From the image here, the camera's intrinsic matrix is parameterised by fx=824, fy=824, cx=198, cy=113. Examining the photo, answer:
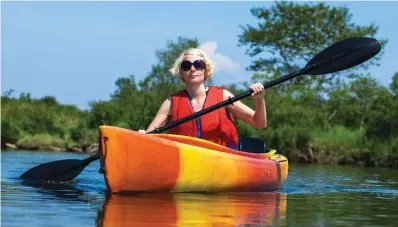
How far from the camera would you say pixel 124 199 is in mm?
5777

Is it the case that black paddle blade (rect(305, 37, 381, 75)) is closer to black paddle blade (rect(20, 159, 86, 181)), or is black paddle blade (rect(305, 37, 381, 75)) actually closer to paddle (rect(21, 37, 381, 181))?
paddle (rect(21, 37, 381, 181))

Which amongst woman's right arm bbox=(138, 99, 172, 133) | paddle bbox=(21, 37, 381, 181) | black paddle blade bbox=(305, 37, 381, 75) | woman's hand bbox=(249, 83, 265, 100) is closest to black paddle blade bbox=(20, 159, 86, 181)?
paddle bbox=(21, 37, 381, 181)

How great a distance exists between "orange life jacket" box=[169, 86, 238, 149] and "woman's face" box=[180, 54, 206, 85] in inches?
7.9

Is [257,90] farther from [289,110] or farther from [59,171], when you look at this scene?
[289,110]

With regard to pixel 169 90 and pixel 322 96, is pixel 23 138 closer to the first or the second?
pixel 169 90

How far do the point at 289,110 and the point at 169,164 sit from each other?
15141 millimetres

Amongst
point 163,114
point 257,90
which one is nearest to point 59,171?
point 163,114

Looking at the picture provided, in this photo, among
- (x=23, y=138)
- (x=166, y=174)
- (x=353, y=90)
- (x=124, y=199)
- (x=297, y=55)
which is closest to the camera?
(x=124, y=199)

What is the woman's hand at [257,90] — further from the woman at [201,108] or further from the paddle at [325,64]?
the paddle at [325,64]

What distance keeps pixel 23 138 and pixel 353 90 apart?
10.3 m

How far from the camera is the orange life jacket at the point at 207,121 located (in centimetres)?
713

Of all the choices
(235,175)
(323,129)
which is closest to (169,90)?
(323,129)

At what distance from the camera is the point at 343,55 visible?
314 inches

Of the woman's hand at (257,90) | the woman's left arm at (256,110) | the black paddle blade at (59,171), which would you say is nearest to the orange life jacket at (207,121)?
the woman's left arm at (256,110)
